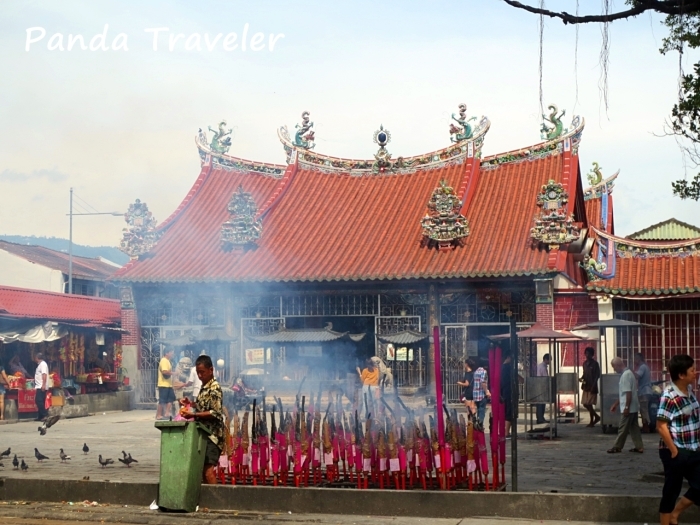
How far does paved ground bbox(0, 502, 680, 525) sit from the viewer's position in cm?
920

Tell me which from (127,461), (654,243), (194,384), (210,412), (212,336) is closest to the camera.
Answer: (210,412)

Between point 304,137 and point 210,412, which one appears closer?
point 210,412

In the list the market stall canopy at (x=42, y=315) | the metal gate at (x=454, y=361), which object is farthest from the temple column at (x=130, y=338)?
the metal gate at (x=454, y=361)

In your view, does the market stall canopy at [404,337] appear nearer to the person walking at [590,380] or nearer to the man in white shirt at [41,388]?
the person walking at [590,380]

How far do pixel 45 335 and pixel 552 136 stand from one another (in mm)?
14428

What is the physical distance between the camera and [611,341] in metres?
24.0

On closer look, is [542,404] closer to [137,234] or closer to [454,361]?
[454,361]

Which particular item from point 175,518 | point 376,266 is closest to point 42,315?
point 376,266

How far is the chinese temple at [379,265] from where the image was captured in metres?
24.0

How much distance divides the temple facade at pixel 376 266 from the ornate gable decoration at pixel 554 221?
4 cm

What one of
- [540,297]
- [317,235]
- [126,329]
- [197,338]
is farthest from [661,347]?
[126,329]

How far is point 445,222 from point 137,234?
8715 millimetres

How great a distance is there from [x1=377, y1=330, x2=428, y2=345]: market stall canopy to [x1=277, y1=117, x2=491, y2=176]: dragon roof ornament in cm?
622

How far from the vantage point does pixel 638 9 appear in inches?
333
